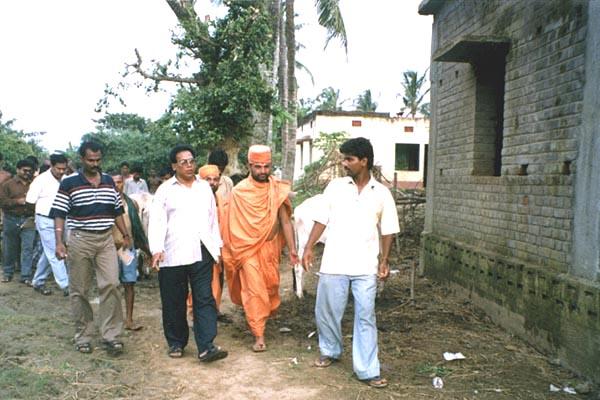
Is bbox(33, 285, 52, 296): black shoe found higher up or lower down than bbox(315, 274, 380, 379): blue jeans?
lower down

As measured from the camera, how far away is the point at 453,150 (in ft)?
24.8

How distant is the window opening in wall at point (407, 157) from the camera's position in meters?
25.1

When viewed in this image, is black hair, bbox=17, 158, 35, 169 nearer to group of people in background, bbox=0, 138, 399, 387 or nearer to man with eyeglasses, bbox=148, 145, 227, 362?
group of people in background, bbox=0, 138, 399, 387

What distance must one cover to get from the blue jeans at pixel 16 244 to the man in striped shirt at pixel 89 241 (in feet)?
11.1

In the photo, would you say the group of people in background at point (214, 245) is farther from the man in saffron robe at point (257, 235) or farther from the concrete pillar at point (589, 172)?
the concrete pillar at point (589, 172)

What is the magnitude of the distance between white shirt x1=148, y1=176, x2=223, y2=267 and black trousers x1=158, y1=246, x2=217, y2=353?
0.09 m

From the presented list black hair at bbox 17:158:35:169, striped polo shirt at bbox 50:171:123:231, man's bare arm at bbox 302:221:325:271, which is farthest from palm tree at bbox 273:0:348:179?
man's bare arm at bbox 302:221:325:271

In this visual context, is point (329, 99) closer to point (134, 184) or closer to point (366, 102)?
point (366, 102)

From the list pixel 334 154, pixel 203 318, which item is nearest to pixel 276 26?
pixel 334 154

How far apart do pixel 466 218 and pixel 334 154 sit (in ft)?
22.3

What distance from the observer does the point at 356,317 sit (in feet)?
13.8

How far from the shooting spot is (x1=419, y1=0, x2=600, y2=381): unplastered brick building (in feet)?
14.6

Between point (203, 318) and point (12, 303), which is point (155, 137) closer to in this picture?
point (12, 303)

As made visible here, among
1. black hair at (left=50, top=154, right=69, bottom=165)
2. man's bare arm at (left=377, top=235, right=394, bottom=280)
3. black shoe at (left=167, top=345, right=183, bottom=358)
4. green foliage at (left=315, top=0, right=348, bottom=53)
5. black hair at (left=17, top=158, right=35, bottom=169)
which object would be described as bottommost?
black shoe at (left=167, top=345, right=183, bottom=358)
